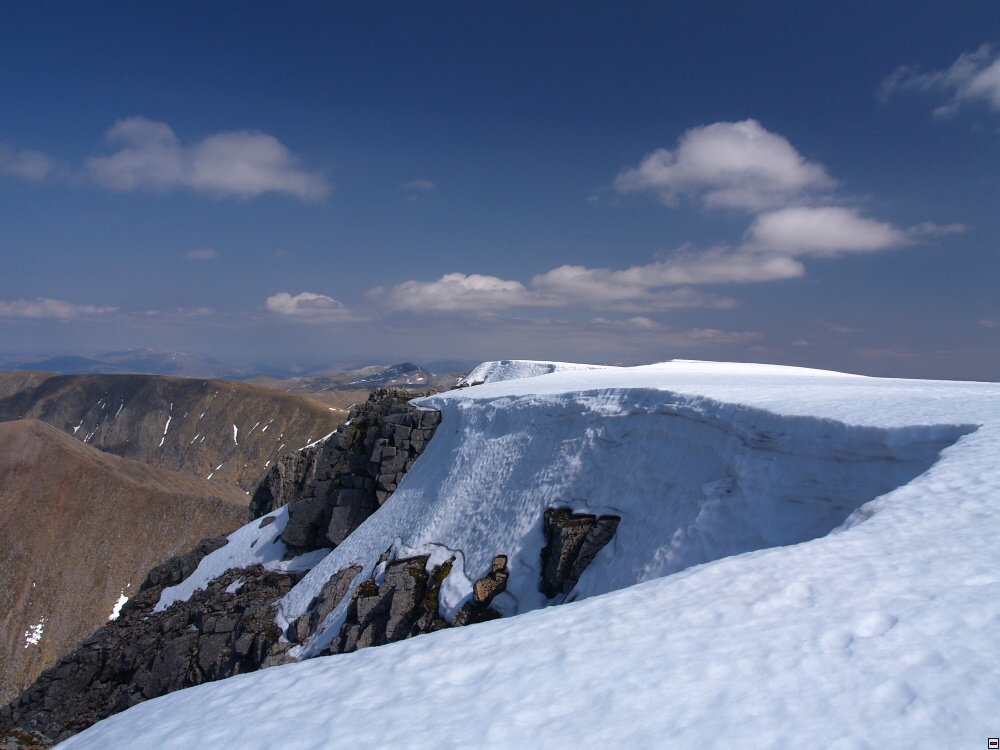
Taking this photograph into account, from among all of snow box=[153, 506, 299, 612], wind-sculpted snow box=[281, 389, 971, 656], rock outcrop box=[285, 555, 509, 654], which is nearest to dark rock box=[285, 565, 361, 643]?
rock outcrop box=[285, 555, 509, 654]

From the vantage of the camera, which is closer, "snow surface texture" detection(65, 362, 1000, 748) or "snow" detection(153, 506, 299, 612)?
"snow surface texture" detection(65, 362, 1000, 748)

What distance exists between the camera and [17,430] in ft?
304

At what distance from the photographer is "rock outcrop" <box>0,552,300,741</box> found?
80.8 ft

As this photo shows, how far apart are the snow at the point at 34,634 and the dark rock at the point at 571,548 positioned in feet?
263

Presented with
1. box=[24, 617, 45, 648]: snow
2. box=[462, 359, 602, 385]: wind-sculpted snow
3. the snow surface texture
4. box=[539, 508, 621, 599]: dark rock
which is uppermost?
box=[462, 359, 602, 385]: wind-sculpted snow

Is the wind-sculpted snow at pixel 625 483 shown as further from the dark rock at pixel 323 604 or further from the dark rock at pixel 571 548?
the dark rock at pixel 323 604

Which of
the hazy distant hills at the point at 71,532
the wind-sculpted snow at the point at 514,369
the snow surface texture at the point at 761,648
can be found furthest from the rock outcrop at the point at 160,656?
the hazy distant hills at the point at 71,532

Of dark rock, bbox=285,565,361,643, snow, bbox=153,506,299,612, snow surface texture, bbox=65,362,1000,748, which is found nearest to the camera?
snow surface texture, bbox=65,362,1000,748

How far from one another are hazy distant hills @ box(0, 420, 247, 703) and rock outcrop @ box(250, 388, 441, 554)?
54.4 metres

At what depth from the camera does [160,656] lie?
2569 cm

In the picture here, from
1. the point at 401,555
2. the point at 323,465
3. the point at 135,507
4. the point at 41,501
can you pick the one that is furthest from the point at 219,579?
the point at 41,501

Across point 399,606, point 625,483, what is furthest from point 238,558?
point 625,483

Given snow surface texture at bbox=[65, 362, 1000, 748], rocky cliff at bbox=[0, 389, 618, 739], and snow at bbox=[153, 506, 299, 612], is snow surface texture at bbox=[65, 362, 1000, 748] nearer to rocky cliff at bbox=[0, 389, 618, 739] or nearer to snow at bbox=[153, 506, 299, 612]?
rocky cliff at bbox=[0, 389, 618, 739]

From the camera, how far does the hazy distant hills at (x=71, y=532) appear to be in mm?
67125
